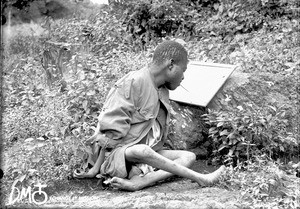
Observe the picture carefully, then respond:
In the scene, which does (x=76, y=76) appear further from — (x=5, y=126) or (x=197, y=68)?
(x=197, y=68)

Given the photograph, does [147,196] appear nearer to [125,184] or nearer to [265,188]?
[125,184]

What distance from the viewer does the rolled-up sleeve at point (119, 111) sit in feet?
14.2

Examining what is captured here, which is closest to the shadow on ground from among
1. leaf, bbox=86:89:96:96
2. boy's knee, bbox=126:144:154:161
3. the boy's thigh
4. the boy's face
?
the boy's thigh

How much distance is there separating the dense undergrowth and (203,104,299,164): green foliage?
11 mm

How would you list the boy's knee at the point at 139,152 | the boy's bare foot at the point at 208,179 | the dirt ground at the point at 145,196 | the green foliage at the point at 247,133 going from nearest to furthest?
the dirt ground at the point at 145,196 → the boy's knee at the point at 139,152 → the boy's bare foot at the point at 208,179 → the green foliage at the point at 247,133

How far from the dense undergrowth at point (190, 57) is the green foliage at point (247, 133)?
0.4 inches

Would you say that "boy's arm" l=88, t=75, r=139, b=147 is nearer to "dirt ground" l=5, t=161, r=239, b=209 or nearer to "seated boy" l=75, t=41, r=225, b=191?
"seated boy" l=75, t=41, r=225, b=191

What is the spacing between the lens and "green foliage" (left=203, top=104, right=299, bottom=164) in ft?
16.9

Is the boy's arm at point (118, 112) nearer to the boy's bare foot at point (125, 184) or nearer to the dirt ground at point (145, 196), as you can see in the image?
the boy's bare foot at point (125, 184)

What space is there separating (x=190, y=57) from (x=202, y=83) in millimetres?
1732

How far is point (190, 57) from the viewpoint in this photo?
7258mm

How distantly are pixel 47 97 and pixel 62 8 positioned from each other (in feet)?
21.5

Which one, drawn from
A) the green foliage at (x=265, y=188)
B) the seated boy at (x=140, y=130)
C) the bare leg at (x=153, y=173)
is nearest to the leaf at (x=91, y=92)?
the seated boy at (x=140, y=130)

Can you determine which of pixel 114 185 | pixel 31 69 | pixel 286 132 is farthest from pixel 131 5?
pixel 114 185
